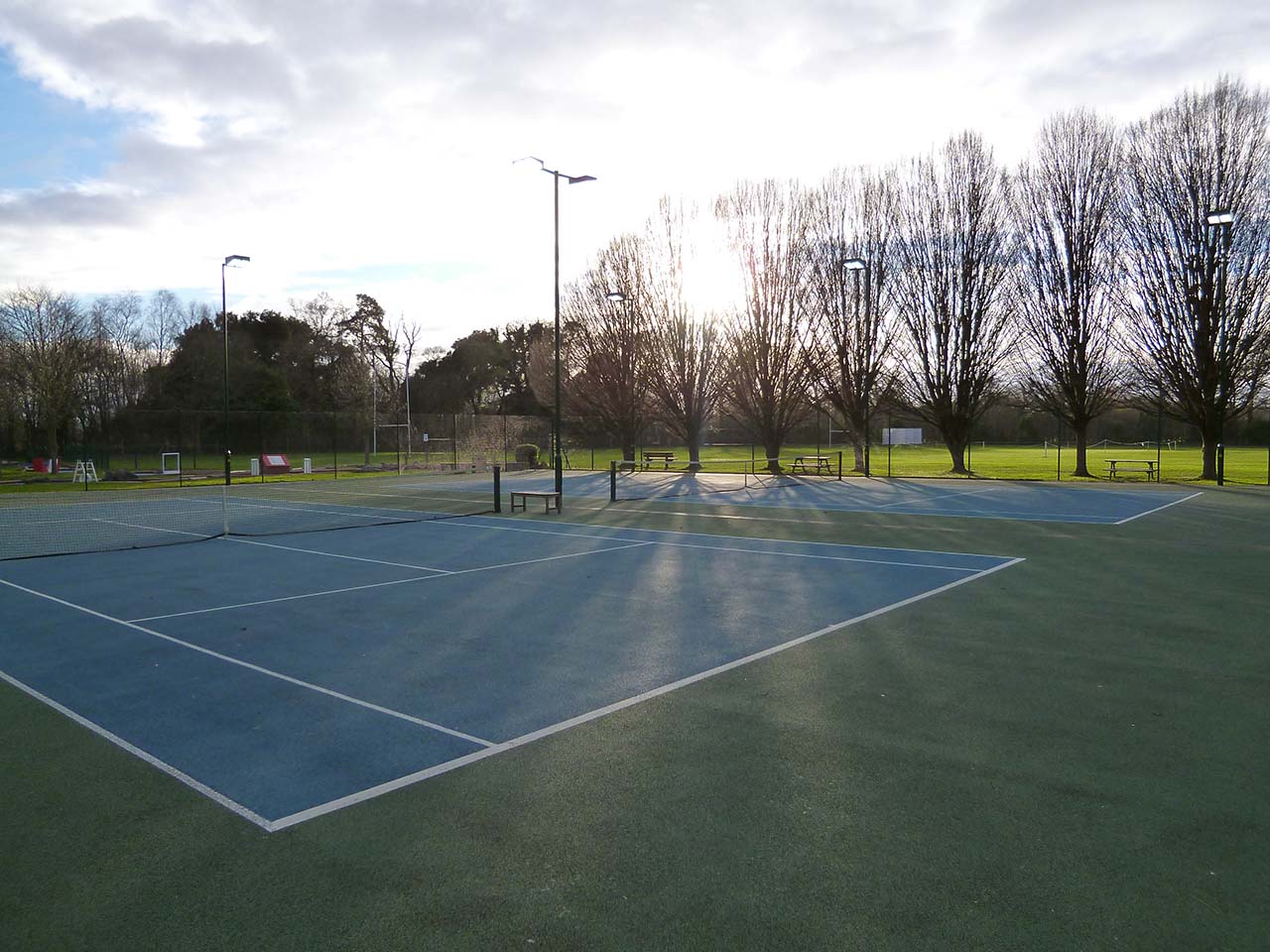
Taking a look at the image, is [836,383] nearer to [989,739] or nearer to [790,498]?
[790,498]

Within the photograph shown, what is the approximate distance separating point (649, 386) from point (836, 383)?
948 centimetres

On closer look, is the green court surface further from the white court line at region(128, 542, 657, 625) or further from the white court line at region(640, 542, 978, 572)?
the white court line at region(640, 542, 978, 572)

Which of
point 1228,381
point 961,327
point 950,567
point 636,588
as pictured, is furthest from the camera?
point 961,327

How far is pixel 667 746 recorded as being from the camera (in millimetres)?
5281

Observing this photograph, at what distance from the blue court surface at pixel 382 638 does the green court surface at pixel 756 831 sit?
1.06 feet

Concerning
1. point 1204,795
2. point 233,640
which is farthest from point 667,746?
point 233,640

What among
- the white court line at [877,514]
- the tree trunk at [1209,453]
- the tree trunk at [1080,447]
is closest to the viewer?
the white court line at [877,514]

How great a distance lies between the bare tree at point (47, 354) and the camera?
130 ft

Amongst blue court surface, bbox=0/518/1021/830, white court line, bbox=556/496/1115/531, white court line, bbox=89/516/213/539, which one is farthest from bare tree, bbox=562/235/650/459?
blue court surface, bbox=0/518/1021/830

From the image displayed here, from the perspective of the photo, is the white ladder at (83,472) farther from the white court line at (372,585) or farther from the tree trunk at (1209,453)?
the tree trunk at (1209,453)

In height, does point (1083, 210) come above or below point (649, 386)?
above

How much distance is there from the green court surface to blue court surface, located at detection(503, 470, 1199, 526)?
13.7 metres

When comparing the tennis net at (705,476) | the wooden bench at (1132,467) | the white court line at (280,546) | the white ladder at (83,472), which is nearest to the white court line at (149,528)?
the white court line at (280,546)

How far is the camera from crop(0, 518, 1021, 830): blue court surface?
534 cm
